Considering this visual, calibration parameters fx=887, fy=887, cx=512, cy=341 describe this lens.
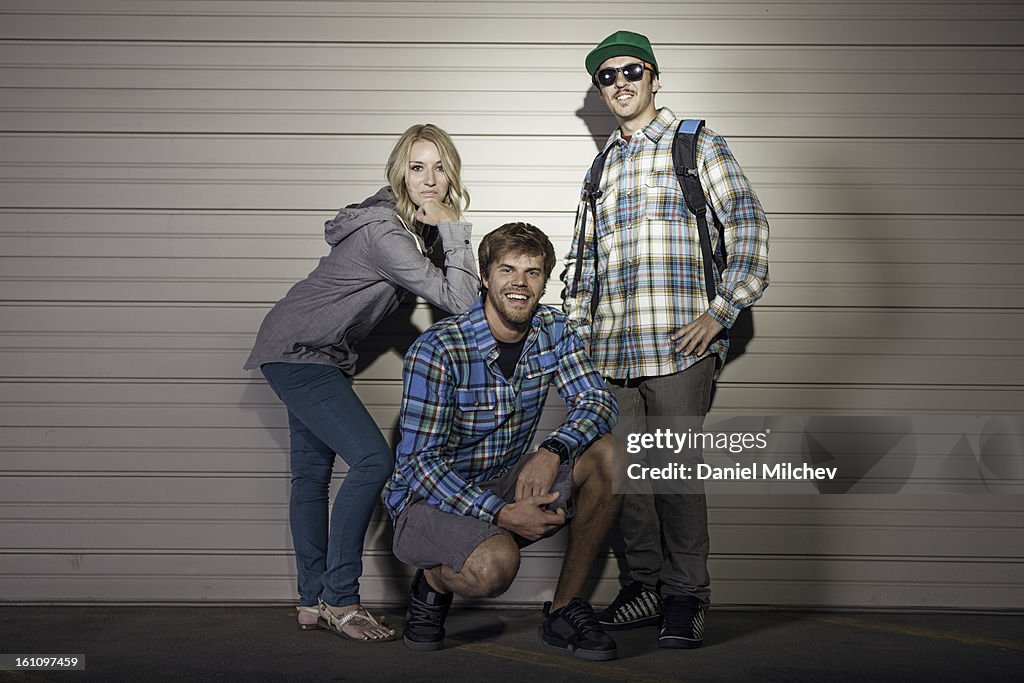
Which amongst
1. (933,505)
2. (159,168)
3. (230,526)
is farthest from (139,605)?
(933,505)

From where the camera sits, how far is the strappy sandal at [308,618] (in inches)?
127

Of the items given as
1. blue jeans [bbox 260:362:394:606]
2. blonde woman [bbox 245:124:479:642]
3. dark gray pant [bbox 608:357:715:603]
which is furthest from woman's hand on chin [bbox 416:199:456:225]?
dark gray pant [bbox 608:357:715:603]

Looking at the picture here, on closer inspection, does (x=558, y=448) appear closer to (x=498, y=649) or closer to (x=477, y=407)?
(x=477, y=407)

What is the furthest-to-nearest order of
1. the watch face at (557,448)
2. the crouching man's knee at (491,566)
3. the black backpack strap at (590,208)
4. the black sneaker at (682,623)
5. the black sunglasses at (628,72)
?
the black backpack strap at (590,208) → the black sunglasses at (628,72) → the black sneaker at (682,623) → the watch face at (557,448) → the crouching man's knee at (491,566)

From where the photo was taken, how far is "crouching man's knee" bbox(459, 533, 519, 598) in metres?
2.62

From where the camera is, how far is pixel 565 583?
293 cm

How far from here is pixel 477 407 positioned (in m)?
2.80

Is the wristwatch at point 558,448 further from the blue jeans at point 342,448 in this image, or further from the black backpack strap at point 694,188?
the black backpack strap at point 694,188

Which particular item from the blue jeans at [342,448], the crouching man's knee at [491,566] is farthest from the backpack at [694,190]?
the blue jeans at [342,448]

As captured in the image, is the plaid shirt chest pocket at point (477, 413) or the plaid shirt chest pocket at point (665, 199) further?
the plaid shirt chest pocket at point (665, 199)

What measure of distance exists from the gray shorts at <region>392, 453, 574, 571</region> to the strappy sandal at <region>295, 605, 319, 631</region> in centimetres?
63

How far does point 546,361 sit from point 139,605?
2.11 meters

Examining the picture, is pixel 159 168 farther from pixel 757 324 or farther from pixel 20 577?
pixel 757 324

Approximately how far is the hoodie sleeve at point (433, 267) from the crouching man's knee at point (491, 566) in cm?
83
